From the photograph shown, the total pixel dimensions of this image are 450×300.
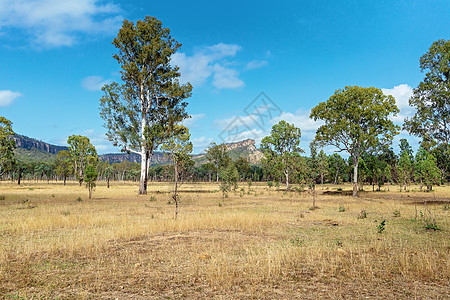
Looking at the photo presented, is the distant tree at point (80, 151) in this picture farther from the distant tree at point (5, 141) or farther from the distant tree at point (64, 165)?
the distant tree at point (5, 141)

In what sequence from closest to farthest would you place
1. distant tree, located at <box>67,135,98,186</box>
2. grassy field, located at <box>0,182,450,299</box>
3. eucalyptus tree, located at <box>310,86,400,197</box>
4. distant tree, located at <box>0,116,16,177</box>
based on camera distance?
grassy field, located at <box>0,182,450,299</box>
eucalyptus tree, located at <box>310,86,400,197</box>
distant tree, located at <box>0,116,16,177</box>
distant tree, located at <box>67,135,98,186</box>

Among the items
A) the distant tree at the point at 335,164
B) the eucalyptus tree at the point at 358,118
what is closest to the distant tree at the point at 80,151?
the eucalyptus tree at the point at 358,118

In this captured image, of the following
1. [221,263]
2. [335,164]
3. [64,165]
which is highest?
[335,164]

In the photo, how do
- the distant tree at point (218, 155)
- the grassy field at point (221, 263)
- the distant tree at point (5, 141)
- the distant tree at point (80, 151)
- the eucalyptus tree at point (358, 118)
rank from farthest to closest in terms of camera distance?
the distant tree at point (218, 155), the distant tree at point (80, 151), the distant tree at point (5, 141), the eucalyptus tree at point (358, 118), the grassy field at point (221, 263)

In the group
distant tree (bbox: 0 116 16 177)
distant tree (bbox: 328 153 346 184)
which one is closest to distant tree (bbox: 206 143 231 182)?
distant tree (bbox: 328 153 346 184)

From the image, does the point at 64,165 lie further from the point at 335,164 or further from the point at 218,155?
the point at 335,164

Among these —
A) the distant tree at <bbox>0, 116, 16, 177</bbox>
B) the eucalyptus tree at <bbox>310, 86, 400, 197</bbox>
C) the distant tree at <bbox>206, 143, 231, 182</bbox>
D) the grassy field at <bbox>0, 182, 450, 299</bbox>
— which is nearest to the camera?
the grassy field at <bbox>0, 182, 450, 299</bbox>

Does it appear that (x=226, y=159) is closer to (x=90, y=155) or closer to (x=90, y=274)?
(x=90, y=155)

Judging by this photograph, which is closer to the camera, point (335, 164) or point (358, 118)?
point (358, 118)

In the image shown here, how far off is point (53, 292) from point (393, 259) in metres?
9.51

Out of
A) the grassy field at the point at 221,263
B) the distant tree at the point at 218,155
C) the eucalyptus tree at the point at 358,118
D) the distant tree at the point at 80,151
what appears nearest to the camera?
the grassy field at the point at 221,263

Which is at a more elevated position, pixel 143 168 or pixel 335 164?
pixel 335 164

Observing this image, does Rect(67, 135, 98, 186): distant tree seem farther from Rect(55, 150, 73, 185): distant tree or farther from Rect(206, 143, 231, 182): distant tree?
Rect(206, 143, 231, 182): distant tree

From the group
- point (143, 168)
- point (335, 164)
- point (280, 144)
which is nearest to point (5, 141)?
point (143, 168)
